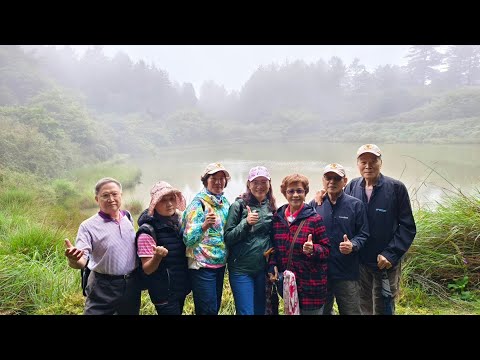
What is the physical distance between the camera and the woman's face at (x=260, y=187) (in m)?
2.36

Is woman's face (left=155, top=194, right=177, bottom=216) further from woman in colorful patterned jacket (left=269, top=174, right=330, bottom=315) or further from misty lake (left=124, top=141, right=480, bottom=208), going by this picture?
misty lake (left=124, top=141, right=480, bottom=208)

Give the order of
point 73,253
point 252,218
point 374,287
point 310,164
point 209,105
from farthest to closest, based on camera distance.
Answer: point 209,105 < point 310,164 < point 374,287 < point 252,218 < point 73,253

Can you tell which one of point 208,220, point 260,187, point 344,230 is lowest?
point 344,230

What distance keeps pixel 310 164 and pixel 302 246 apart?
326cm

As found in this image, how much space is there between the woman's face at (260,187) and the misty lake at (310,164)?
201 centimetres

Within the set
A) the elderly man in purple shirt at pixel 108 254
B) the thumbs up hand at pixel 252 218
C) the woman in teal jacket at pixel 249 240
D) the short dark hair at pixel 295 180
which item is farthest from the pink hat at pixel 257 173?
the elderly man in purple shirt at pixel 108 254

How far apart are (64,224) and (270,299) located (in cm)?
418

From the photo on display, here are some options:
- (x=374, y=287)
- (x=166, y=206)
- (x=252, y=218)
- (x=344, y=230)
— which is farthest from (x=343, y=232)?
(x=166, y=206)

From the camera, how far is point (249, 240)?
2.35 metres

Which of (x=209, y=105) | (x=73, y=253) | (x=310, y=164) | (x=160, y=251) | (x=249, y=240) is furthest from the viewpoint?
(x=209, y=105)

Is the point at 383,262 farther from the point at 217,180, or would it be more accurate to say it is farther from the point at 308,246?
the point at 217,180

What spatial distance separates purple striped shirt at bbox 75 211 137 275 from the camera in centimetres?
211

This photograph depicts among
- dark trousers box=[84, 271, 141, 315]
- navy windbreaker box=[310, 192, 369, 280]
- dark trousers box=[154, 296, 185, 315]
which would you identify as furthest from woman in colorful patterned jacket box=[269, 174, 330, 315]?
dark trousers box=[84, 271, 141, 315]

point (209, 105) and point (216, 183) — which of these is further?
point (209, 105)
